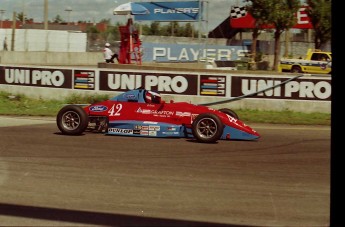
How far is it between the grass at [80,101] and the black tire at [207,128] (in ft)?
16.7

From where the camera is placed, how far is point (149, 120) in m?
12.7

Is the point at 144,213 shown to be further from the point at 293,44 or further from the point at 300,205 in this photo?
the point at 293,44

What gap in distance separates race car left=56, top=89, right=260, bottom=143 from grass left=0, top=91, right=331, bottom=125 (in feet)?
15.2

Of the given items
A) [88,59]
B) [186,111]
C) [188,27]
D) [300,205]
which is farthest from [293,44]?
A: [300,205]

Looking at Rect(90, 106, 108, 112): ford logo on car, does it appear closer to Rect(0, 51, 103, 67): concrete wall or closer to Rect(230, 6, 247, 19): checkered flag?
Rect(0, 51, 103, 67): concrete wall

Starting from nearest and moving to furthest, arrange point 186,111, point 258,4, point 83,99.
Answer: point 186,111 < point 83,99 < point 258,4

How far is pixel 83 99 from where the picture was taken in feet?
64.8

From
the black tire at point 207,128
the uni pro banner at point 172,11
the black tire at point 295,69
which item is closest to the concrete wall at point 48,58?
the uni pro banner at point 172,11

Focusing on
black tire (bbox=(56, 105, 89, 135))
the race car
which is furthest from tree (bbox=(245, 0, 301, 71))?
black tire (bbox=(56, 105, 89, 135))

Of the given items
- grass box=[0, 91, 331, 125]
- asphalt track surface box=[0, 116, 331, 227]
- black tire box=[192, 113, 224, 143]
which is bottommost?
asphalt track surface box=[0, 116, 331, 227]

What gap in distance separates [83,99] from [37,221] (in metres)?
14.2

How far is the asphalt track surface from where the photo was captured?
19.7 ft

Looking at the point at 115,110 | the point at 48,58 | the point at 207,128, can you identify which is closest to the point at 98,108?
the point at 115,110

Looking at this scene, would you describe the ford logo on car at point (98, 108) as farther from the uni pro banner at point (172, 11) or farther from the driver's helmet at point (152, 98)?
the uni pro banner at point (172, 11)
